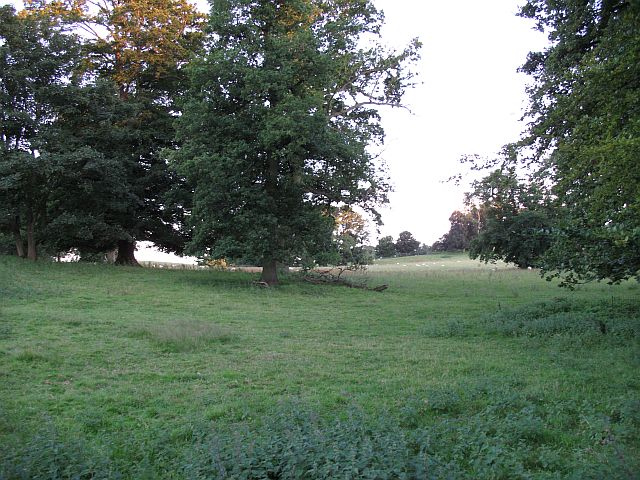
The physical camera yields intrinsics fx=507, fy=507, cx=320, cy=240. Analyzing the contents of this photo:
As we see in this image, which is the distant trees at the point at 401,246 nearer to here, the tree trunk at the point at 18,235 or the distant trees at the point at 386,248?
the distant trees at the point at 386,248

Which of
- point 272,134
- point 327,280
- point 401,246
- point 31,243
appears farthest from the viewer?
point 401,246

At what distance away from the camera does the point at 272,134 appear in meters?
22.2

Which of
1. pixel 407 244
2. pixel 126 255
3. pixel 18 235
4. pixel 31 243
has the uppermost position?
pixel 407 244

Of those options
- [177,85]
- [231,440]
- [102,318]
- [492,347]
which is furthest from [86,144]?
[231,440]

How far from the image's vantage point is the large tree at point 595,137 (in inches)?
325

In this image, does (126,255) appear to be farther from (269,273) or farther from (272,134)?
(272,134)

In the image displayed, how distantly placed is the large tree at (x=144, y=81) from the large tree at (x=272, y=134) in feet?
20.9

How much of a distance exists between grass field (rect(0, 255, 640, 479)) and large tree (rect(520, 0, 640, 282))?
202 centimetres

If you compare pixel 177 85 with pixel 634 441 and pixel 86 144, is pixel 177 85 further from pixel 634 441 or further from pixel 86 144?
pixel 634 441

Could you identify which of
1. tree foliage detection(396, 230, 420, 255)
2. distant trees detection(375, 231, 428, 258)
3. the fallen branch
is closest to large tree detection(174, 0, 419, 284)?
the fallen branch

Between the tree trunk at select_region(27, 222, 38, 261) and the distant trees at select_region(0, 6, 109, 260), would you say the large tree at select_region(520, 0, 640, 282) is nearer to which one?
the distant trees at select_region(0, 6, 109, 260)

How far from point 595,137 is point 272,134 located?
1521 centimetres

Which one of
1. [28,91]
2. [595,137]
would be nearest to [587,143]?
[595,137]

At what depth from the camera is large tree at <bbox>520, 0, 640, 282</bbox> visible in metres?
8.26
